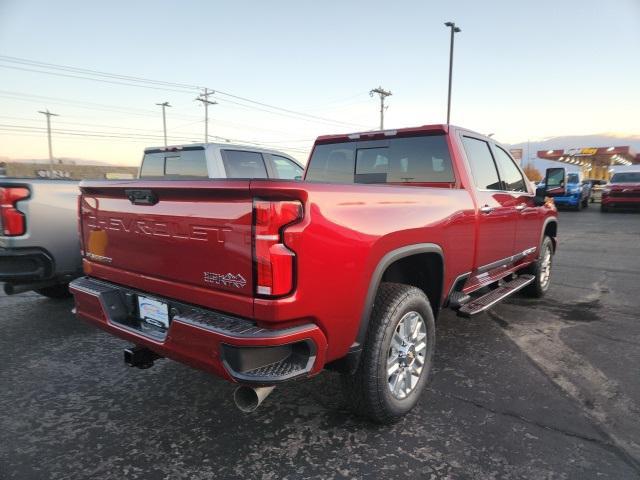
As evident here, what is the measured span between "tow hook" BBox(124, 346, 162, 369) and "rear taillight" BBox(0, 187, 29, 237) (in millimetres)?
2184

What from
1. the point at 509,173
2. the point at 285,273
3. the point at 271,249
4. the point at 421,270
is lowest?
the point at 421,270

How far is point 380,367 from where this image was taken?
101 inches

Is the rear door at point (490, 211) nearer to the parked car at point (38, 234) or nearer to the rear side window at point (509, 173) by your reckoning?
the rear side window at point (509, 173)

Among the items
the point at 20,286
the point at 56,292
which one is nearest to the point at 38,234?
the point at 20,286

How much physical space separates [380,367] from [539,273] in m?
3.90

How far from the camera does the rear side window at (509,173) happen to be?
4.63 m

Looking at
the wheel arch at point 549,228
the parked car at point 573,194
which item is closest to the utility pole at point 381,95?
the parked car at point 573,194

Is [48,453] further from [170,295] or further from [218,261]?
[218,261]

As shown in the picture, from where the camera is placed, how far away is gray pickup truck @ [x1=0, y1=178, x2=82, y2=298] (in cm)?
399

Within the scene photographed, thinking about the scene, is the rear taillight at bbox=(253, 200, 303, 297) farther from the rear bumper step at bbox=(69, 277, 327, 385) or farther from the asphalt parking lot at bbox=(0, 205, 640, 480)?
the asphalt parking lot at bbox=(0, 205, 640, 480)

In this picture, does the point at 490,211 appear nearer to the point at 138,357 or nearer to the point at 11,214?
the point at 138,357

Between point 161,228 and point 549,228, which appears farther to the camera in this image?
point 549,228

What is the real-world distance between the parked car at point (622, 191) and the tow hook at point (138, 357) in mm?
22054

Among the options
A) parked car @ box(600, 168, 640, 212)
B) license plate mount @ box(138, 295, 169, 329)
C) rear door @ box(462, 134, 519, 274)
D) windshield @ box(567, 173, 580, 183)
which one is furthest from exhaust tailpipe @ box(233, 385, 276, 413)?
windshield @ box(567, 173, 580, 183)
